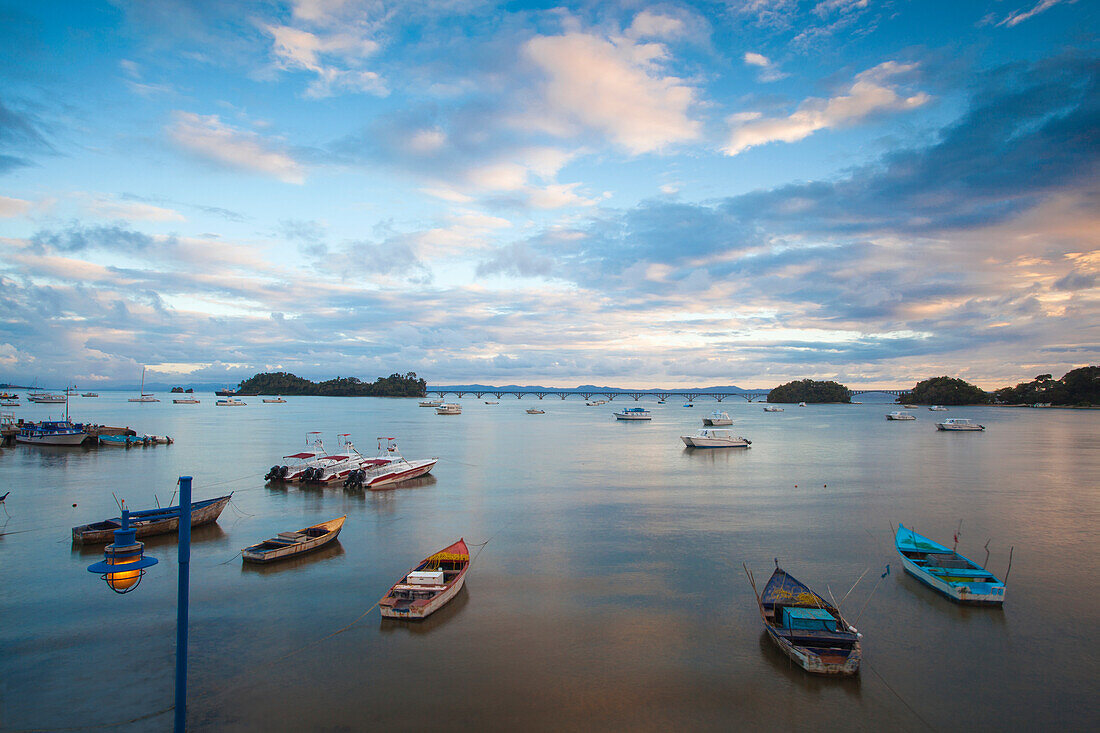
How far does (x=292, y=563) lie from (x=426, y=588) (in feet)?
23.5

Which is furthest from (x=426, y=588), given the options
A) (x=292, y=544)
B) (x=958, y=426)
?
(x=958, y=426)

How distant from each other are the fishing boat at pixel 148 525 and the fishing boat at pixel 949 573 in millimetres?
24570

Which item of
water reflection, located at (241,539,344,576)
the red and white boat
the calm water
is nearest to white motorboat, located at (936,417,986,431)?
the calm water

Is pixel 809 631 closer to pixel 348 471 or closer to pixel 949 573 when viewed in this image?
pixel 949 573

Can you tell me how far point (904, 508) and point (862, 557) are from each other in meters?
11.2

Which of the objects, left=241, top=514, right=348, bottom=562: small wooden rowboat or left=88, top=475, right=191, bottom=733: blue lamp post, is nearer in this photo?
left=88, top=475, right=191, bottom=733: blue lamp post

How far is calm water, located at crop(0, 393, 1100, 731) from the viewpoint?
1126cm

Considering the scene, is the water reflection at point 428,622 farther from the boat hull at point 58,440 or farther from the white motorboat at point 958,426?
the white motorboat at point 958,426

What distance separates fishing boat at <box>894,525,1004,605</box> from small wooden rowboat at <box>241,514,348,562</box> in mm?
20903

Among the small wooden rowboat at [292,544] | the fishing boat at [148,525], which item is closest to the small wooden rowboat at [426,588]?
the small wooden rowboat at [292,544]

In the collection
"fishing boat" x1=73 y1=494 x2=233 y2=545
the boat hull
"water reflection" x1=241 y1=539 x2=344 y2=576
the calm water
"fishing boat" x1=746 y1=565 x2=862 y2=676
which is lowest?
the calm water

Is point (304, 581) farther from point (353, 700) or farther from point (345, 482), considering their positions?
point (345, 482)

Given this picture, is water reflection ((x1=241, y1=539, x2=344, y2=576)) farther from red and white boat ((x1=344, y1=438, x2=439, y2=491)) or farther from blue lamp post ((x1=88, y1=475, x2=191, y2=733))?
red and white boat ((x1=344, y1=438, x2=439, y2=491))

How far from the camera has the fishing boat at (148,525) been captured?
69.8 feet
